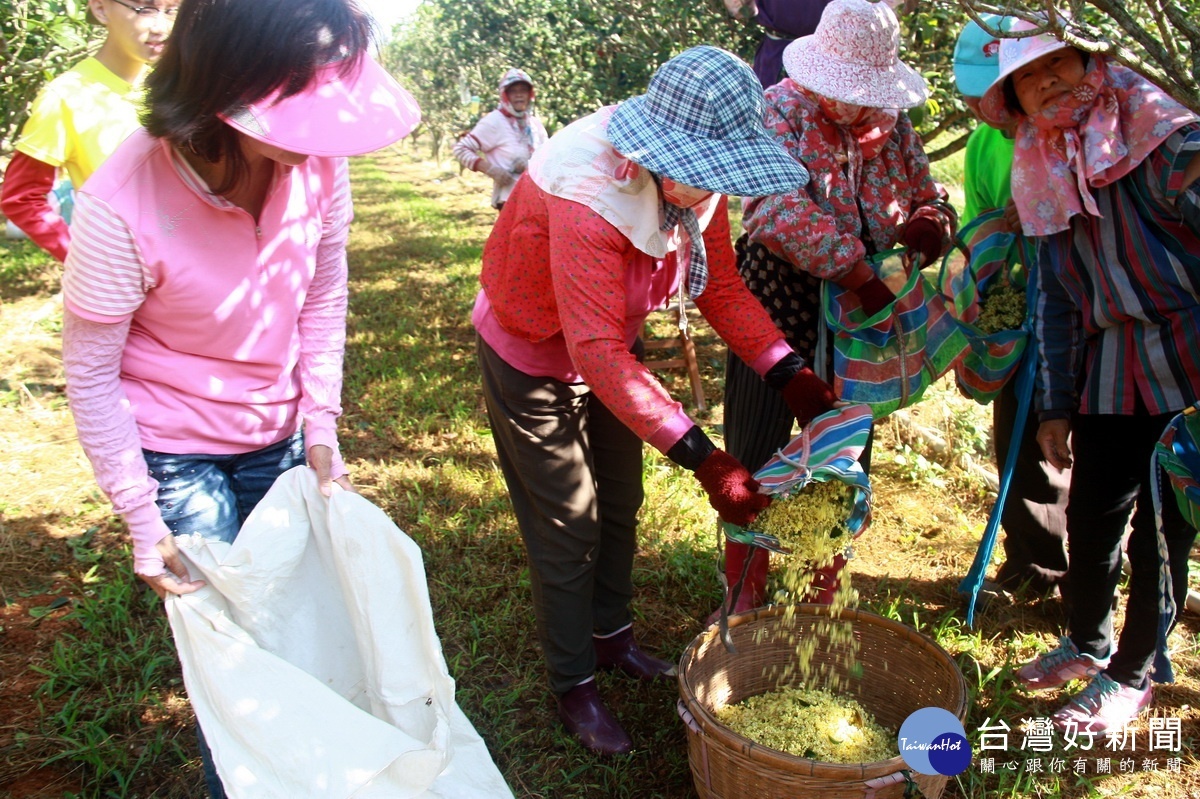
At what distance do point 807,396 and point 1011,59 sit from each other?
0.94 m

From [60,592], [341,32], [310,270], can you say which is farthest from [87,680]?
[341,32]

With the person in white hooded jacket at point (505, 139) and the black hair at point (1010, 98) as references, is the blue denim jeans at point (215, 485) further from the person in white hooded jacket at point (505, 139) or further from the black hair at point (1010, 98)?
the person in white hooded jacket at point (505, 139)

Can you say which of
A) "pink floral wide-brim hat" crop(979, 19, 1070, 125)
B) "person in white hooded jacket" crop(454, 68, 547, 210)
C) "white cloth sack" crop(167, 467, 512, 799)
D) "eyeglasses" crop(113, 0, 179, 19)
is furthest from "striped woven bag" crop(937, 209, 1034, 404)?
"person in white hooded jacket" crop(454, 68, 547, 210)

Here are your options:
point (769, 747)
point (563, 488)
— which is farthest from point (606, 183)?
point (769, 747)

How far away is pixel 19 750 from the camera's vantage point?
97.3 inches

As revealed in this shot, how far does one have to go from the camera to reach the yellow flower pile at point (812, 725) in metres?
2.21

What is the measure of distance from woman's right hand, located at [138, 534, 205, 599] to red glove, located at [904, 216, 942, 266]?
76.5 inches

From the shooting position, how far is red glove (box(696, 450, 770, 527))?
1.88 m

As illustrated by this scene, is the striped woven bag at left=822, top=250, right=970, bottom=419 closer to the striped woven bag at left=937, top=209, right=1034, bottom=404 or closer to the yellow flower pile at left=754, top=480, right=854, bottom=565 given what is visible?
the striped woven bag at left=937, top=209, right=1034, bottom=404

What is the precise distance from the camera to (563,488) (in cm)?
225

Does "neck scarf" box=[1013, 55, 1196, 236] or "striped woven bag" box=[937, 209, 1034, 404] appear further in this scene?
"striped woven bag" box=[937, 209, 1034, 404]

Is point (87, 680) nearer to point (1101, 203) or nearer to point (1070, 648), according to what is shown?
point (1070, 648)

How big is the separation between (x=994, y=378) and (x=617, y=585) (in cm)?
125

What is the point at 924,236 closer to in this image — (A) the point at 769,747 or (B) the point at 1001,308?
(B) the point at 1001,308
